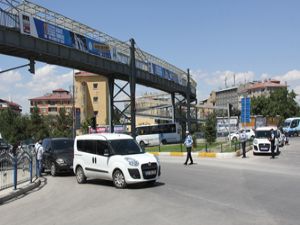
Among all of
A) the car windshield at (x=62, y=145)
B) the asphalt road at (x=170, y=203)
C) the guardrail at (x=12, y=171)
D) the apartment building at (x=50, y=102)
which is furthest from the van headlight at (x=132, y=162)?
the apartment building at (x=50, y=102)

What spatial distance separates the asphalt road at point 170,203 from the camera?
32.0 feet

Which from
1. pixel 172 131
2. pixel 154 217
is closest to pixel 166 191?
pixel 154 217

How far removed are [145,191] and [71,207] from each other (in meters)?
3.23

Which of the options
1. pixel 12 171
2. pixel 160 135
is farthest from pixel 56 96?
pixel 12 171

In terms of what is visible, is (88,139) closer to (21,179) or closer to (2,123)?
(21,179)

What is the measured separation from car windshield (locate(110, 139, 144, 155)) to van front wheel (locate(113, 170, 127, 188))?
0.75 meters

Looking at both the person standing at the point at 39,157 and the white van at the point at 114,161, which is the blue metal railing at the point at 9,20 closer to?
the person standing at the point at 39,157

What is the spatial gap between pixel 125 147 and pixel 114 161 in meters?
0.88

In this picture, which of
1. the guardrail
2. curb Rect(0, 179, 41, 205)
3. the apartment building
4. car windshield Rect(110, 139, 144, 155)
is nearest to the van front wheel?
car windshield Rect(110, 139, 144, 155)

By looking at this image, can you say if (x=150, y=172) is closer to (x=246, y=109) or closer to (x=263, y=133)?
(x=263, y=133)

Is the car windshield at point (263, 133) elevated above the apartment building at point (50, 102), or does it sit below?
below

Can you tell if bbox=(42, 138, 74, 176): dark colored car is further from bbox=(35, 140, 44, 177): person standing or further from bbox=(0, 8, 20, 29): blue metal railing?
bbox=(0, 8, 20, 29): blue metal railing

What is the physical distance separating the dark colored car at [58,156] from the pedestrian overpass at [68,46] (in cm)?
1168

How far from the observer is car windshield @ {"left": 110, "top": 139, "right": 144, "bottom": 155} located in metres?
16.3
